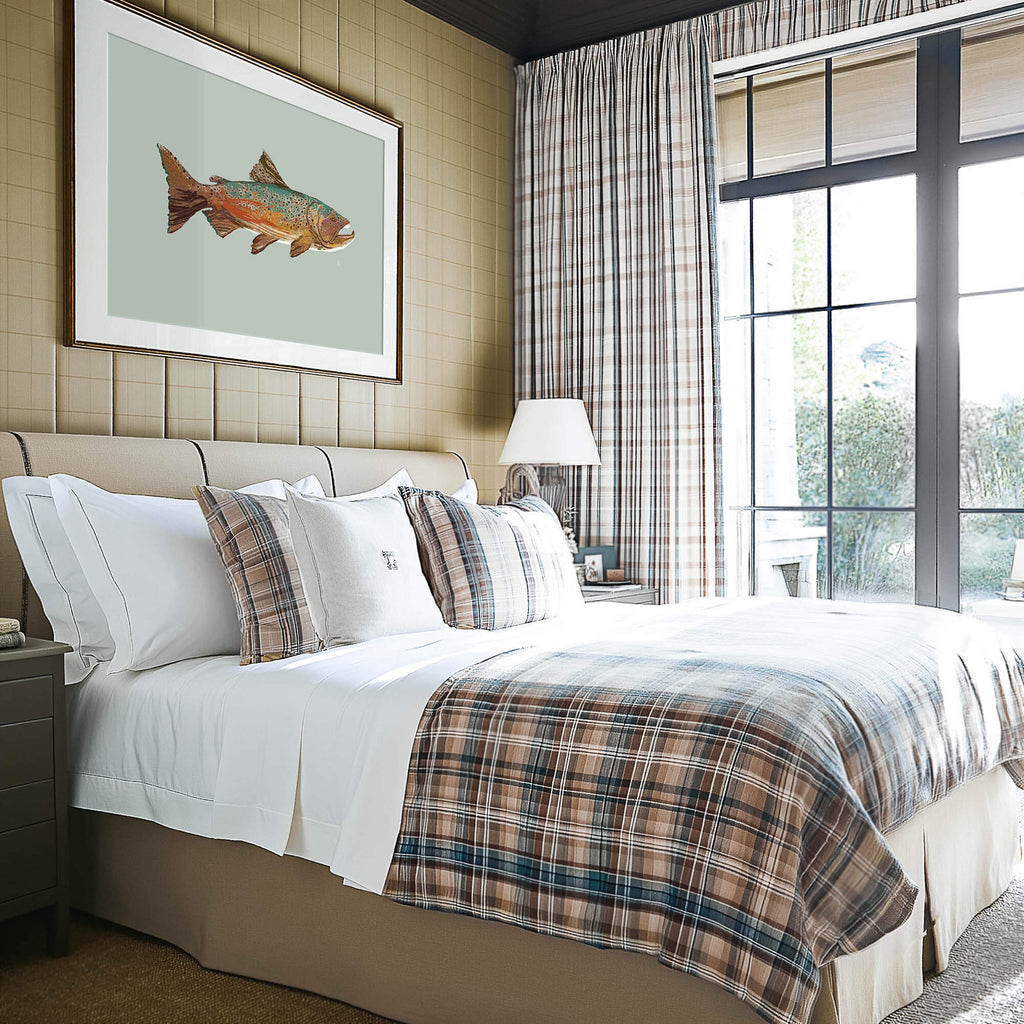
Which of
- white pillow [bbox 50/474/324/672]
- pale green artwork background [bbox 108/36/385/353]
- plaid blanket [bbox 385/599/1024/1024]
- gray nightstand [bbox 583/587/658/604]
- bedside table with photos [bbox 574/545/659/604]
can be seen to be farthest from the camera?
bedside table with photos [bbox 574/545/659/604]

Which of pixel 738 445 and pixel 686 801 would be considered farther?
pixel 738 445

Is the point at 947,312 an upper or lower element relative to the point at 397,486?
upper

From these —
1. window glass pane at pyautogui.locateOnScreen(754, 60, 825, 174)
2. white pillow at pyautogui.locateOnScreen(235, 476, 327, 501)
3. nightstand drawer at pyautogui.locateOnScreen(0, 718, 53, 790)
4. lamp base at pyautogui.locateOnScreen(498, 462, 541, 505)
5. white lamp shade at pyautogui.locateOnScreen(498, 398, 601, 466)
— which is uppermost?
window glass pane at pyautogui.locateOnScreen(754, 60, 825, 174)

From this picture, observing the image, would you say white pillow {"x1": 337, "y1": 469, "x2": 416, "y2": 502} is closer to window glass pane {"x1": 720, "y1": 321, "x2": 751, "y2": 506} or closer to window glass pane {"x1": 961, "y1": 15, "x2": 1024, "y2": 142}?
window glass pane {"x1": 720, "y1": 321, "x2": 751, "y2": 506}

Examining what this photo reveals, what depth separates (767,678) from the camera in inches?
78.8

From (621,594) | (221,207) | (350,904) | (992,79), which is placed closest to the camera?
(350,904)

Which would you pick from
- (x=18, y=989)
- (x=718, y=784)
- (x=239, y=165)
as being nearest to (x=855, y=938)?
(x=718, y=784)

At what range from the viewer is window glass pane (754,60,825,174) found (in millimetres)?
4359

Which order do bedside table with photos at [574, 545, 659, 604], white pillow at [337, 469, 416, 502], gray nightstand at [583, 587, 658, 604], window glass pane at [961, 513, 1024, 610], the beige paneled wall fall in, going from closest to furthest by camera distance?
1. the beige paneled wall
2. white pillow at [337, 469, 416, 502]
3. window glass pane at [961, 513, 1024, 610]
4. gray nightstand at [583, 587, 658, 604]
5. bedside table with photos at [574, 545, 659, 604]

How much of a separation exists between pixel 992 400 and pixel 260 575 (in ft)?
9.45

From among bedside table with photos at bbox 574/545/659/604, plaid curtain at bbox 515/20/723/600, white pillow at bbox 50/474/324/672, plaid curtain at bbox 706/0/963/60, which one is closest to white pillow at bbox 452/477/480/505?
bedside table with photos at bbox 574/545/659/604

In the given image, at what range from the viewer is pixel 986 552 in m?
4.05

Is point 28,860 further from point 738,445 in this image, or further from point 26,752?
point 738,445

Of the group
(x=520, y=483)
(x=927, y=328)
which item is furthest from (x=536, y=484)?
(x=927, y=328)
